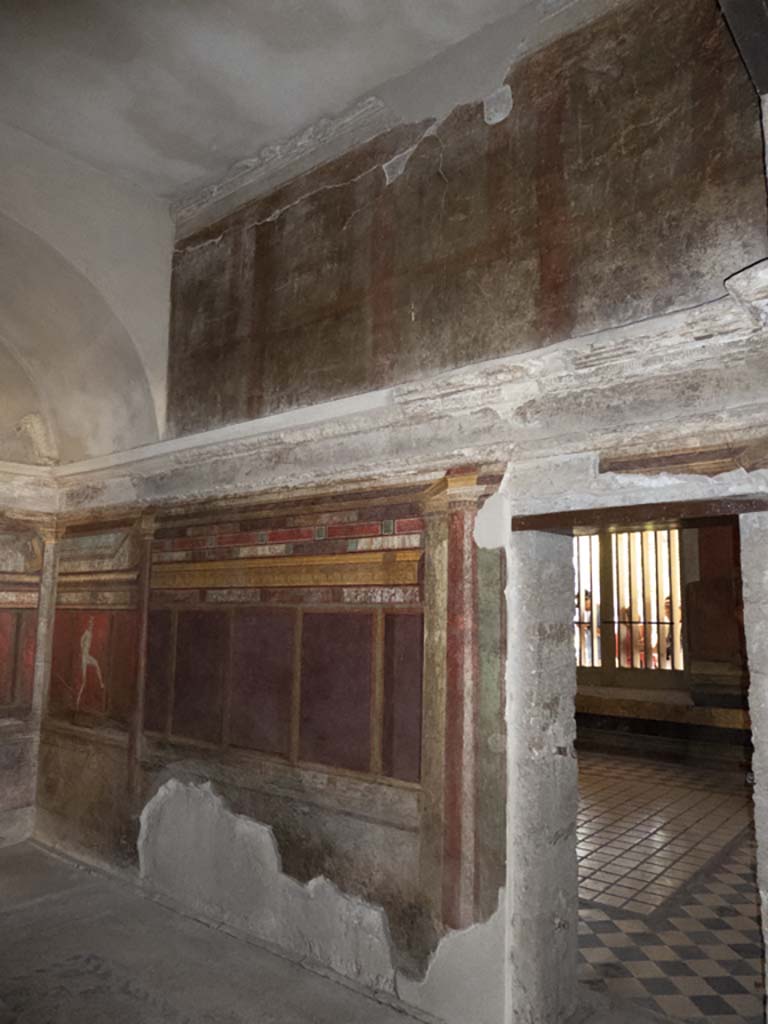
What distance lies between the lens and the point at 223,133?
12.1ft

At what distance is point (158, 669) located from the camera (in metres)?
4.22

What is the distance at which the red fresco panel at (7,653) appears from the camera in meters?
4.83

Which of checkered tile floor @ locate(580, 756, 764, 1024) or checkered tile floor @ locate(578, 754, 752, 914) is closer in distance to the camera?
checkered tile floor @ locate(580, 756, 764, 1024)

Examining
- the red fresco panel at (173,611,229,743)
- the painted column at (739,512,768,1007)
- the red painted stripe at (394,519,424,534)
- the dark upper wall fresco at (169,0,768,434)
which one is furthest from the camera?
the red fresco panel at (173,611,229,743)

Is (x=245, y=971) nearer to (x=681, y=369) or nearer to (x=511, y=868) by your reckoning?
(x=511, y=868)

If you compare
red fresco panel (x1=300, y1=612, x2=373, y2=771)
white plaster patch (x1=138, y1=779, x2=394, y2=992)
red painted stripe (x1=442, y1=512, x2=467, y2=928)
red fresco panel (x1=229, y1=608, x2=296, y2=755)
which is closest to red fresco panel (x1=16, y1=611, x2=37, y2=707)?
white plaster patch (x1=138, y1=779, x2=394, y2=992)

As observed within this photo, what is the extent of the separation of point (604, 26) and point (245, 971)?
398 cm

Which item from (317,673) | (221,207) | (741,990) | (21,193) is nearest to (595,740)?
(741,990)

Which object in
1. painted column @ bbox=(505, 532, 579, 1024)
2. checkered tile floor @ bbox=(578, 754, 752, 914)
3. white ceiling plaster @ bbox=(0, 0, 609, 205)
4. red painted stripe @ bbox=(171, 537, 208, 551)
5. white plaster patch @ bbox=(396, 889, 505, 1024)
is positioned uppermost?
white ceiling plaster @ bbox=(0, 0, 609, 205)

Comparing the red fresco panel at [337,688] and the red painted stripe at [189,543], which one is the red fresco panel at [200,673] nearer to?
the red painted stripe at [189,543]

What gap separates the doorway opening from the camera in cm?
332

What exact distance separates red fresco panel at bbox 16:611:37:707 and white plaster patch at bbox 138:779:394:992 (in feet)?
4.70

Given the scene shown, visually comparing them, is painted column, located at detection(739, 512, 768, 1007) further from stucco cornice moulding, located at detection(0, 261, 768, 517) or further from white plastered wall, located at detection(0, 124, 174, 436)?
white plastered wall, located at detection(0, 124, 174, 436)

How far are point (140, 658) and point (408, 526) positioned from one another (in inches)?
79.0
